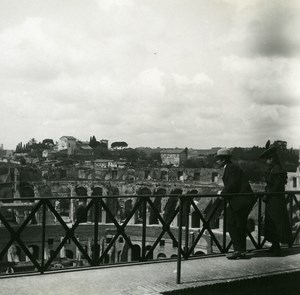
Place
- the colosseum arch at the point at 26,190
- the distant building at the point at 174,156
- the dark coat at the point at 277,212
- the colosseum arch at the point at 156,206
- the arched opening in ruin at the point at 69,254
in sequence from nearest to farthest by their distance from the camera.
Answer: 1. the dark coat at the point at 277,212
2. the arched opening in ruin at the point at 69,254
3. the colosseum arch at the point at 156,206
4. the colosseum arch at the point at 26,190
5. the distant building at the point at 174,156

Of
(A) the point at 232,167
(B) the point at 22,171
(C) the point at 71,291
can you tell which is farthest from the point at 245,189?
(B) the point at 22,171

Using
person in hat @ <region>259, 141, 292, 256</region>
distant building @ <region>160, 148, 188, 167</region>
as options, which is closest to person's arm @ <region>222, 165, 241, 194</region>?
person in hat @ <region>259, 141, 292, 256</region>

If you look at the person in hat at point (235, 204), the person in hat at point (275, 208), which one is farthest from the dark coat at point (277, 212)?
the person in hat at point (235, 204)

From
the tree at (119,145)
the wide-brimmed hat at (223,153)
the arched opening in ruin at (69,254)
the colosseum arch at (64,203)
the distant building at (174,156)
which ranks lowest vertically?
→ the arched opening in ruin at (69,254)

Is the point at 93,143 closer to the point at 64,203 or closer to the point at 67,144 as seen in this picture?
the point at 67,144

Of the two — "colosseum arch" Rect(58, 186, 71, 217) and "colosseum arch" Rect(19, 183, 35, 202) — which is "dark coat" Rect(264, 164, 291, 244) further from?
"colosseum arch" Rect(19, 183, 35, 202)

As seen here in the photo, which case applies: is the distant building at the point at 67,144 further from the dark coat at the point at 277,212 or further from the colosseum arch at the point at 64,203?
the dark coat at the point at 277,212
